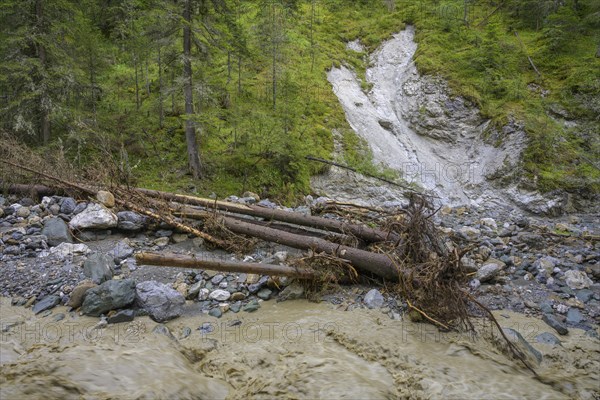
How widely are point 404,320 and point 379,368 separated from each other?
Answer: 1.17m

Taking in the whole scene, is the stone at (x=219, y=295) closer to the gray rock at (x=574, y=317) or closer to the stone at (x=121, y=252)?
the stone at (x=121, y=252)

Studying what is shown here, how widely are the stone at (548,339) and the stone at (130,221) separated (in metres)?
6.98

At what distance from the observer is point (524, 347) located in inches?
168

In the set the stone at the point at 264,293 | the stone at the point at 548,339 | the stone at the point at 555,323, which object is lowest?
the stone at the point at 264,293

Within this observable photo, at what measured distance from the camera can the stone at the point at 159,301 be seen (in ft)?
15.7

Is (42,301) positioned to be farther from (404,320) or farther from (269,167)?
(269,167)

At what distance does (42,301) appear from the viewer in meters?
4.91

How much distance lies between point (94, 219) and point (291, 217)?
3.88 meters

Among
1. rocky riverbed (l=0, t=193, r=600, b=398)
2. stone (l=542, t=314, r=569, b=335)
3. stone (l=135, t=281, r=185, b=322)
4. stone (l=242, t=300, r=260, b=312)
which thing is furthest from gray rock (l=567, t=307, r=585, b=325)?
stone (l=135, t=281, r=185, b=322)

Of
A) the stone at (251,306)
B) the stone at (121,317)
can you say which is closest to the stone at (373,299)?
the stone at (251,306)

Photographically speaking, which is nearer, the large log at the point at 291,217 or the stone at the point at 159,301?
the stone at the point at 159,301

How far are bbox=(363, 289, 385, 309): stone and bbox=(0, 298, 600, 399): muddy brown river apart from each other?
7.5 inches

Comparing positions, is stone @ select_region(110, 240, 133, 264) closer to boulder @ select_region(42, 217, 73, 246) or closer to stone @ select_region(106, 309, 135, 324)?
boulder @ select_region(42, 217, 73, 246)

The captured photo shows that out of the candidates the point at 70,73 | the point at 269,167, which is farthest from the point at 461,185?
the point at 70,73
